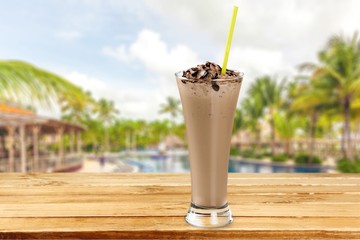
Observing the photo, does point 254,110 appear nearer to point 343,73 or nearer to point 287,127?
point 287,127

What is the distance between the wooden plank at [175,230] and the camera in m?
0.86

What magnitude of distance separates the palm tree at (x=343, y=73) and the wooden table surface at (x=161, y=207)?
47.0 feet

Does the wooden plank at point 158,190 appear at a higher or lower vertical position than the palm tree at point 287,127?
lower

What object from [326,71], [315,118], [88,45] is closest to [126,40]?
[88,45]

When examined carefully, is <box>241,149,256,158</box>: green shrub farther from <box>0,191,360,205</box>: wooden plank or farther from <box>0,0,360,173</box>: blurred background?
<box>0,191,360,205</box>: wooden plank

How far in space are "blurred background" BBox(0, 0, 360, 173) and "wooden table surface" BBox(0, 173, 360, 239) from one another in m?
0.38

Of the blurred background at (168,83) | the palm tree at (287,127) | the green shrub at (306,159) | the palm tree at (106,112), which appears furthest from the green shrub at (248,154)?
the palm tree at (106,112)

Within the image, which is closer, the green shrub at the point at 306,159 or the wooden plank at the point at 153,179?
the wooden plank at the point at 153,179

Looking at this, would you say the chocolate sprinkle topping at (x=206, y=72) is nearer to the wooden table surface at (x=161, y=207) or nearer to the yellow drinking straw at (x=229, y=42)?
the yellow drinking straw at (x=229, y=42)

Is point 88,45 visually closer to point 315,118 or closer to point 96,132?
point 96,132

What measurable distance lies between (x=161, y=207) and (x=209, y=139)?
0.92ft

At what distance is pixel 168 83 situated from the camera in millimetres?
2900

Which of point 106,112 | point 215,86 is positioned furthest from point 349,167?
point 106,112

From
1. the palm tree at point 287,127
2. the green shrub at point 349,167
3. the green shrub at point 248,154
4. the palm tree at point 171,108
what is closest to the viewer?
the green shrub at point 349,167
